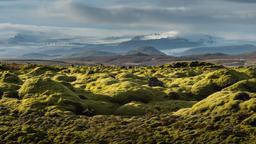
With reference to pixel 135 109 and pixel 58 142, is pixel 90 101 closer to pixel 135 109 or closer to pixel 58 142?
pixel 135 109

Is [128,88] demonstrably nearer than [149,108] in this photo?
No

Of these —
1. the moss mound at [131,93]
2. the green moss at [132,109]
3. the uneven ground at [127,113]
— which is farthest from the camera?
the moss mound at [131,93]

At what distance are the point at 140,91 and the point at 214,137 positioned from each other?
21.1 metres

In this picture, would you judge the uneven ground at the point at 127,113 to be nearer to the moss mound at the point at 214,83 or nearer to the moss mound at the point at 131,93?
the moss mound at the point at 131,93

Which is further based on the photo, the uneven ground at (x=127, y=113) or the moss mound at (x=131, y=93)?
the moss mound at (x=131, y=93)

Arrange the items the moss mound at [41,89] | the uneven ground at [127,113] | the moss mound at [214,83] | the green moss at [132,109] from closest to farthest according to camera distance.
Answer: the uneven ground at [127,113] → the green moss at [132,109] → the moss mound at [41,89] → the moss mound at [214,83]

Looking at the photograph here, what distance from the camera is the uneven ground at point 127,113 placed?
4619 cm

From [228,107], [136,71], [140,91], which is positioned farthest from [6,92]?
[136,71]

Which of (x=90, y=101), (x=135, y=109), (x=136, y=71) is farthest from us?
(x=136, y=71)

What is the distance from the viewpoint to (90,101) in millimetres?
60500

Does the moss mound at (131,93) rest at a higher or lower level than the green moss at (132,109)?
higher

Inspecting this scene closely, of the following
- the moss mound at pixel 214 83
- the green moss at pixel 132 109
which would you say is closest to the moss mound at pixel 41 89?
the green moss at pixel 132 109

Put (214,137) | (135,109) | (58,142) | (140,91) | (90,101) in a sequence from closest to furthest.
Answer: (214,137), (58,142), (135,109), (90,101), (140,91)

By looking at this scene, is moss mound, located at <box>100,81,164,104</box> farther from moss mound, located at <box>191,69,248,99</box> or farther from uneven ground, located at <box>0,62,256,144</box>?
moss mound, located at <box>191,69,248,99</box>
